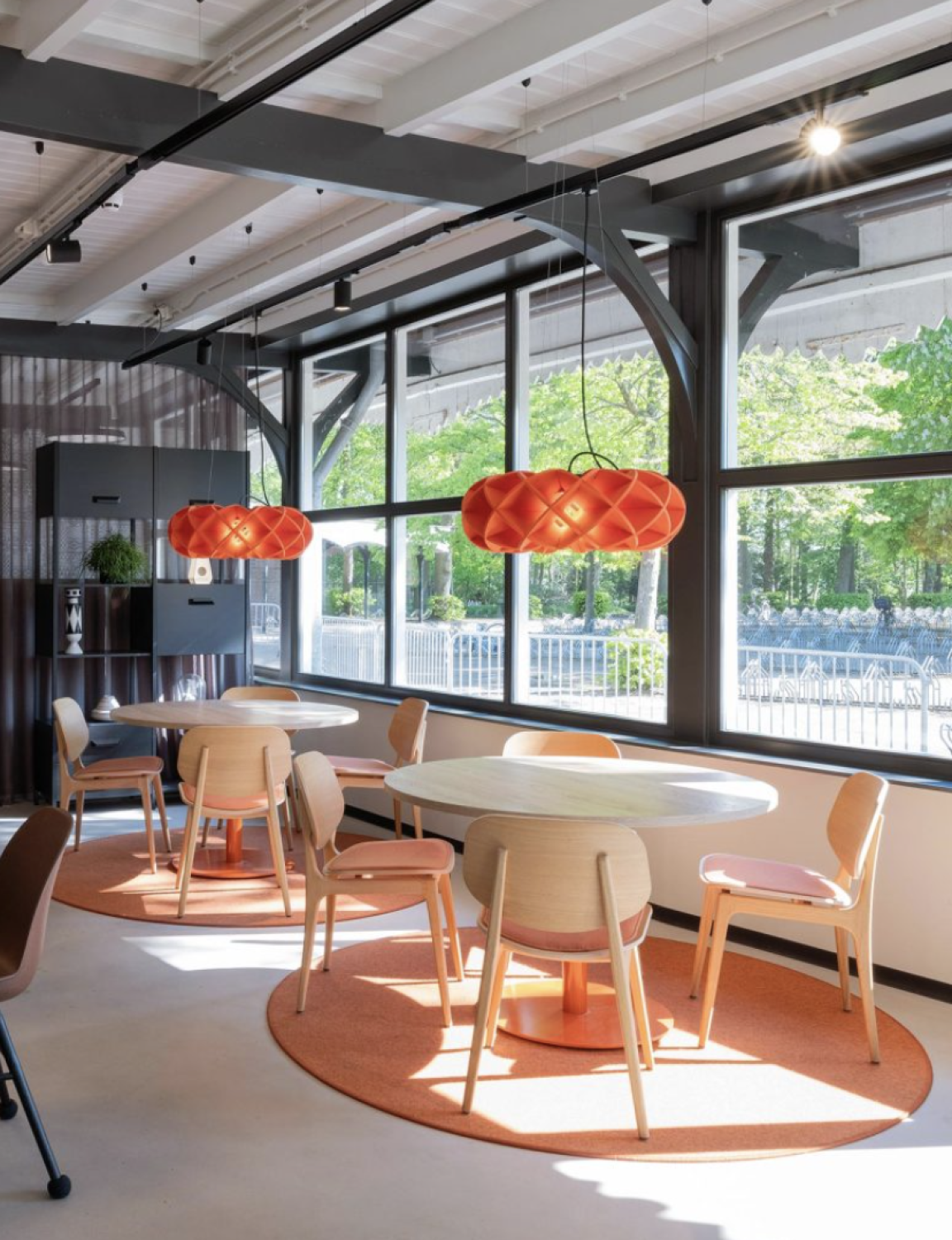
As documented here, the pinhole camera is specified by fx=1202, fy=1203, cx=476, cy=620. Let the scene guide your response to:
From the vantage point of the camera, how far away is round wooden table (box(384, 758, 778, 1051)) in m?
3.96

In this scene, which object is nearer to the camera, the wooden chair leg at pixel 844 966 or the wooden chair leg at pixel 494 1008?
the wooden chair leg at pixel 494 1008

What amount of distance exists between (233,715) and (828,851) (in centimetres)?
325

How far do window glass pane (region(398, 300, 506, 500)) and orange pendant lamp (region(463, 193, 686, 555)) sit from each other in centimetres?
311

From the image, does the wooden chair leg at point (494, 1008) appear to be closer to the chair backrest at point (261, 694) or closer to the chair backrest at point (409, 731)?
the chair backrest at point (409, 731)

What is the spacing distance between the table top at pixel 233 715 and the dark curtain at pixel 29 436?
2213mm

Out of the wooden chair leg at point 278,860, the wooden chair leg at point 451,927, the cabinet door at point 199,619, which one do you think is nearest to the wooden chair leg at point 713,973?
the wooden chair leg at point 451,927

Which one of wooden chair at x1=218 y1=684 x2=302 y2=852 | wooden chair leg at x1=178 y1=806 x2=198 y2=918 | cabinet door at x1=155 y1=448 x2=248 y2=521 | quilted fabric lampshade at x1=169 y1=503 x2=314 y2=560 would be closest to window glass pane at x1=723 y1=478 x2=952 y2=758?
quilted fabric lampshade at x1=169 y1=503 x2=314 y2=560

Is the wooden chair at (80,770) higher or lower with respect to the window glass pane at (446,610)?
lower

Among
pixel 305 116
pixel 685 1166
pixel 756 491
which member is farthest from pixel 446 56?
pixel 685 1166

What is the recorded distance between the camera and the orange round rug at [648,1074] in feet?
11.4

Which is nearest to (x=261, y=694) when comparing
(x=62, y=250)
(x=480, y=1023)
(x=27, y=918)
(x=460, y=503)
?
(x=460, y=503)

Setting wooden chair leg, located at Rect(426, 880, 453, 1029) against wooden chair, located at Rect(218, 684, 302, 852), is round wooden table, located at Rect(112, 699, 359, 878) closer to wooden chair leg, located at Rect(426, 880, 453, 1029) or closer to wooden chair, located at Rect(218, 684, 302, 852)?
wooden chair, located at Rect(218, 684, 302, 852)

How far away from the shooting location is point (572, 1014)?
172 inches

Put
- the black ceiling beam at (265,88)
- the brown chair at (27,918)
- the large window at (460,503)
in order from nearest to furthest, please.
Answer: the brown chair at (27,918), the black ceiling beam at (265,88), the large window at (460,503)
